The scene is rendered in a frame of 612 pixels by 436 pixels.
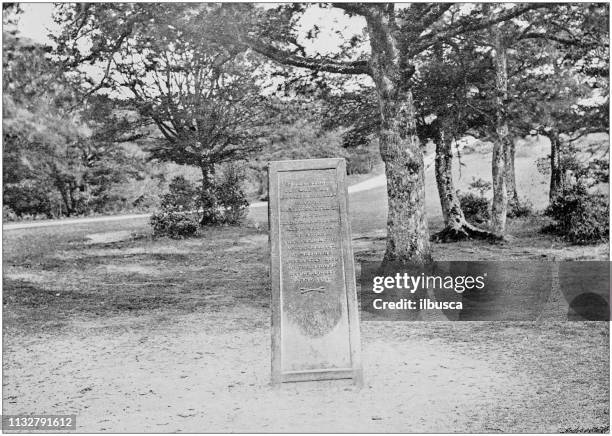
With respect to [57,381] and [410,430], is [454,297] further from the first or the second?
[57,381]

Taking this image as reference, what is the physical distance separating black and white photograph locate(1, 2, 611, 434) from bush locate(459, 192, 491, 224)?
0.04 m

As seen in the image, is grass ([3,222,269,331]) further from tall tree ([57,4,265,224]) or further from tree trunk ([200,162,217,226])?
tall tree ([57,4,265,224])

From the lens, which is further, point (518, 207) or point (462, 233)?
point (518, 207)

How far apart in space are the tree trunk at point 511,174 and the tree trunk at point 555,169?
0.62 m

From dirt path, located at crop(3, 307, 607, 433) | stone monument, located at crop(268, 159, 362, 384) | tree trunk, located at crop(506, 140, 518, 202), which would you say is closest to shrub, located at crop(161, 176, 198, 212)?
dirt path, located at crop(3, 307, 607, 433)

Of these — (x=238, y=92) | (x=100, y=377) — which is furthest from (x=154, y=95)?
(x=100, y=377)

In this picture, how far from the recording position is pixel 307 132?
10609mm

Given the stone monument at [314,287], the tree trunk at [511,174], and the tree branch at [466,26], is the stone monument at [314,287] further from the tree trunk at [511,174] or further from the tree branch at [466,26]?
the tree trunk at [511,174]

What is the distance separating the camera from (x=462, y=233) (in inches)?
418

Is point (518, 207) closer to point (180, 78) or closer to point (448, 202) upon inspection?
point (448, 202)

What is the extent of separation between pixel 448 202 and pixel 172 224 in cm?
483

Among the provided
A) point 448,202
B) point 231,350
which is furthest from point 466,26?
point 231,350

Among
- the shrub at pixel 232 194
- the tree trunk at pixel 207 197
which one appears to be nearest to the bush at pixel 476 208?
the shrub at pixel 232 194

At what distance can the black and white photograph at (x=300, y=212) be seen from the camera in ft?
17.7
